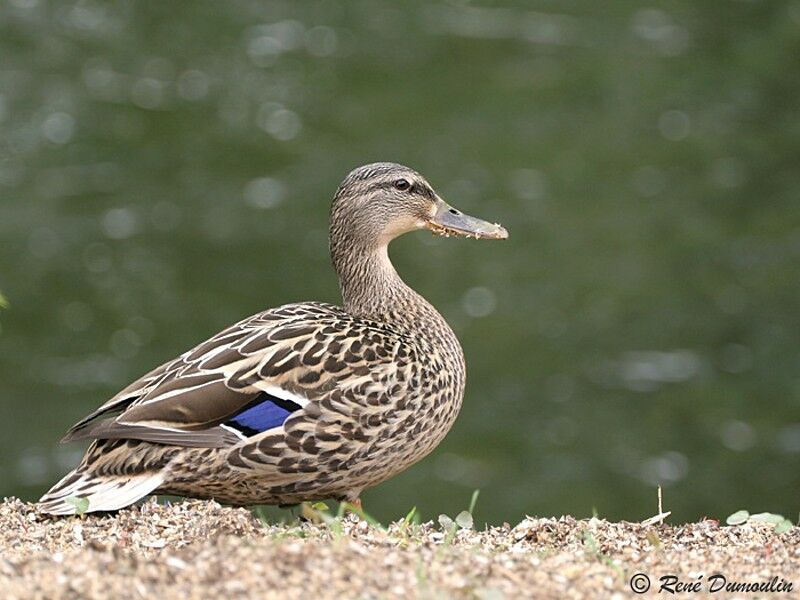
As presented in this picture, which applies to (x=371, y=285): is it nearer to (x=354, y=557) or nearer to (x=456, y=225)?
(x=456, y=225)

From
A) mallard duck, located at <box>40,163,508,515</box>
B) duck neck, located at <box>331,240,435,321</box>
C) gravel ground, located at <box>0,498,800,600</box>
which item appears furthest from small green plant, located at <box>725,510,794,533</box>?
duck neck, located at <box>331,240,435,321</box>

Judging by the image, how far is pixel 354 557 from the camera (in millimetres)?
5344

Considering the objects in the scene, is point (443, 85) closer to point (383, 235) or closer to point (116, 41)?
point (116, 41)

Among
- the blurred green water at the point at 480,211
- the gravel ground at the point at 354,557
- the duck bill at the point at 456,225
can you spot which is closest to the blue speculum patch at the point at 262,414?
the gravel ground at the point at 354,557

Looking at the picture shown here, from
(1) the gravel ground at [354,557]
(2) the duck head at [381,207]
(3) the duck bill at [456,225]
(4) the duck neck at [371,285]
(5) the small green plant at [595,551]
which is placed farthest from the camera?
(3) the duck bill at [456,225]

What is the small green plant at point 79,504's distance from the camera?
21.6ft

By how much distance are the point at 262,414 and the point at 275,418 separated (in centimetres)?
6

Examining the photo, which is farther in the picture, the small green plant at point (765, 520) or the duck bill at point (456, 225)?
the duck bill at point (456, 225)

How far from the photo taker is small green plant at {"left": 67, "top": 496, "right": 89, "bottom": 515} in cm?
659

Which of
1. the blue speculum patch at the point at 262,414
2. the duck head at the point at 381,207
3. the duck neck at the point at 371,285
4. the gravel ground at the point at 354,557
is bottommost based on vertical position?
the gravel ground at the point at 354,557

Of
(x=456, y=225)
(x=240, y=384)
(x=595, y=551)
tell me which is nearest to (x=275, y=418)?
(x=240, y=384)

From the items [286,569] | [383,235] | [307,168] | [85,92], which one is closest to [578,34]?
[307,168]

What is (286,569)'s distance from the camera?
521 cm

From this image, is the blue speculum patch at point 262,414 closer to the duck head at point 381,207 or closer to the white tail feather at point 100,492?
the white tail feather at point 100,492
